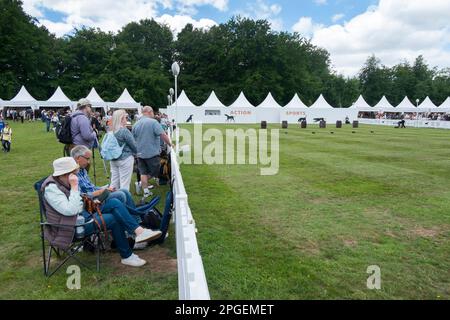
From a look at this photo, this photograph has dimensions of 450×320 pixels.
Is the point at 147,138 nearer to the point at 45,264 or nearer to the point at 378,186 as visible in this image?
the point at 45,264

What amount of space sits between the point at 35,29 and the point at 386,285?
74974 mm

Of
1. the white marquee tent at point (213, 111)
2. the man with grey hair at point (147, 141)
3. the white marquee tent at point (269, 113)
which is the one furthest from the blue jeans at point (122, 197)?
the white marquee tent at point (269, 113)

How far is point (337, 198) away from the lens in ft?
24.7

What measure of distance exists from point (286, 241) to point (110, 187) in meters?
2.67

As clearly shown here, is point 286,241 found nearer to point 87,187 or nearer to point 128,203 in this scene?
point 128,203

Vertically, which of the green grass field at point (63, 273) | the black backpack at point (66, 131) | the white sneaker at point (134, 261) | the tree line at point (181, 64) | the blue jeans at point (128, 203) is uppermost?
the tree line at point (181, 64)

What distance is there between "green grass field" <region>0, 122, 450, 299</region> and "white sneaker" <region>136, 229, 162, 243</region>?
0.75ft

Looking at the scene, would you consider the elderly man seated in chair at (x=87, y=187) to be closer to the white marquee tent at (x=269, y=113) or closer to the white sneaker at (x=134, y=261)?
the white sneaker at (x=134, y=261)

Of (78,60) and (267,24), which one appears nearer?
(78,60)

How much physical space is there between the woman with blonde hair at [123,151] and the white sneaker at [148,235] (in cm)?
178

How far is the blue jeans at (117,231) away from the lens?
4.26 metres

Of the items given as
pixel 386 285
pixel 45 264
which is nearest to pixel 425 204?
pixel 386 285

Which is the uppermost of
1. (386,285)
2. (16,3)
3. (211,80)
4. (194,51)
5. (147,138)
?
(16,3)

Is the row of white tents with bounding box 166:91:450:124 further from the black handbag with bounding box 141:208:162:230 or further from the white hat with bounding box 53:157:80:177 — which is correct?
the white hat with bounding box 53:157:80:177
